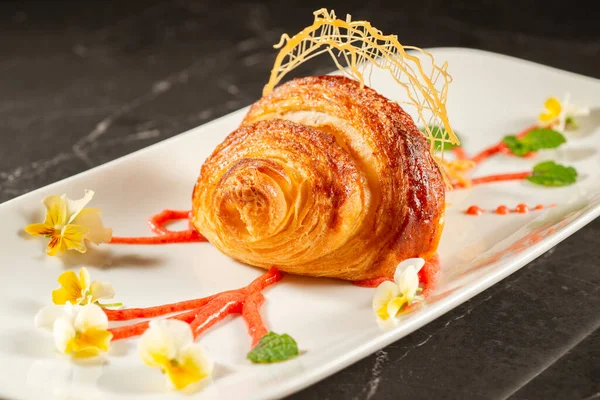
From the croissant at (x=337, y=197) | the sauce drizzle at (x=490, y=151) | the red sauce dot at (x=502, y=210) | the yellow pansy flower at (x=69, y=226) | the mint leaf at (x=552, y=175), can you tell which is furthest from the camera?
the sauce drizzle at (x=490, y=151)

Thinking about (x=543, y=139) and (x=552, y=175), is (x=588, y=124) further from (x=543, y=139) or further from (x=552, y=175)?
(x=552, y=175)

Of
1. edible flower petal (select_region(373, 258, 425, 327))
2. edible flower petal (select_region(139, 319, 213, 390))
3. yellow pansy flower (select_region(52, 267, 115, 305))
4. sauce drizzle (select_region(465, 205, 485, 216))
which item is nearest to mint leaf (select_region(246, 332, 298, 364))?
edible flower petal (select_region(139, 319, 213, 390))

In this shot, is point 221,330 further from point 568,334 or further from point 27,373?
point 568,334

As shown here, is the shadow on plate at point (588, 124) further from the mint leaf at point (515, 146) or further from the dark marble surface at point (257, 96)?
the dark marble surface at point (257, 96)

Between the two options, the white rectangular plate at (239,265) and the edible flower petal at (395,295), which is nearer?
the white rectangular plate at (239,265)

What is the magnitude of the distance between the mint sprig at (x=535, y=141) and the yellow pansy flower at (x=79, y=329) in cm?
249

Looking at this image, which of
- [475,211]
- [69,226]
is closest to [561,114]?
[475,211]

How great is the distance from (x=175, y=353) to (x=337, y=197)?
3.00 feet

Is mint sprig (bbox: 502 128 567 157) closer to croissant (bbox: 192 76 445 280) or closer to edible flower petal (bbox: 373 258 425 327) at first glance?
croissant (bbox: 192 76 445 280)

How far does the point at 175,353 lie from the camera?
271 centimetres

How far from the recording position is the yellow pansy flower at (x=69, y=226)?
347 centimetres

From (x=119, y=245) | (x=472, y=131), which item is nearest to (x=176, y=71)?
(x=472, y=131)

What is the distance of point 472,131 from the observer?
15.6ft

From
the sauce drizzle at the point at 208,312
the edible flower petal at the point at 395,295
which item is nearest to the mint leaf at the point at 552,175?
the edible flower petal at the point at 395,295
